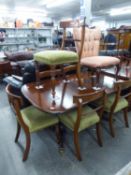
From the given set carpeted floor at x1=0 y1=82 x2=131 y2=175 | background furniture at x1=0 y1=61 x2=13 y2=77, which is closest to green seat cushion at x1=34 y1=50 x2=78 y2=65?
carpeted floor at x1=0 y1=82 x2=131 y2=175

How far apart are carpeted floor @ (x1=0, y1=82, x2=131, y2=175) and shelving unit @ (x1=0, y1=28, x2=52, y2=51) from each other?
541 centimetres

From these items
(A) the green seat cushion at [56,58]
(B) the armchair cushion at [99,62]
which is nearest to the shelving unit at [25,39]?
(B) the armchair cushion at [99,62]

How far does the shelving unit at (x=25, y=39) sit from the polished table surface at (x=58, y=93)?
16.3 ft

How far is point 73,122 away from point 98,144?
0.57m

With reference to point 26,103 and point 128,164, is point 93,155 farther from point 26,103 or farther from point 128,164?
point 26,103

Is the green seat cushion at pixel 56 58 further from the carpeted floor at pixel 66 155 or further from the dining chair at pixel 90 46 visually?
the carpeted floor at pixel 66 155

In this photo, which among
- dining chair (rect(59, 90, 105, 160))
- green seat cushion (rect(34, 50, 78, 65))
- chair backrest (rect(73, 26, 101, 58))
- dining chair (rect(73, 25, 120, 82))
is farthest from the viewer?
chair backrest (rect(73, 26, 101, 58))

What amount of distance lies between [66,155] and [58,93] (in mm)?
740

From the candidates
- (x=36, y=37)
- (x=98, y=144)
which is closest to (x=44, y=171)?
(x=98, y=144)

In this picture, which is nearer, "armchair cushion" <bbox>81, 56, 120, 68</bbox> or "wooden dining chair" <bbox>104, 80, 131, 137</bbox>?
"wooden dining chair" <bbox>104, 80, 131, 137</bbox>

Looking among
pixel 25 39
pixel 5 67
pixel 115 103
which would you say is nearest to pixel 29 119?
pixel 115 103

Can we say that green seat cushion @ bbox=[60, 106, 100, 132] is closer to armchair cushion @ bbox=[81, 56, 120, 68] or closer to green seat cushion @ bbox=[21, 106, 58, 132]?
green seat cushion @ bbox=[21, 106, 58, 132]

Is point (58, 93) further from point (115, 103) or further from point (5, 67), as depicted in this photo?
point (5, 67)

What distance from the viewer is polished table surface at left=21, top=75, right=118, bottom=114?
5.72ft
